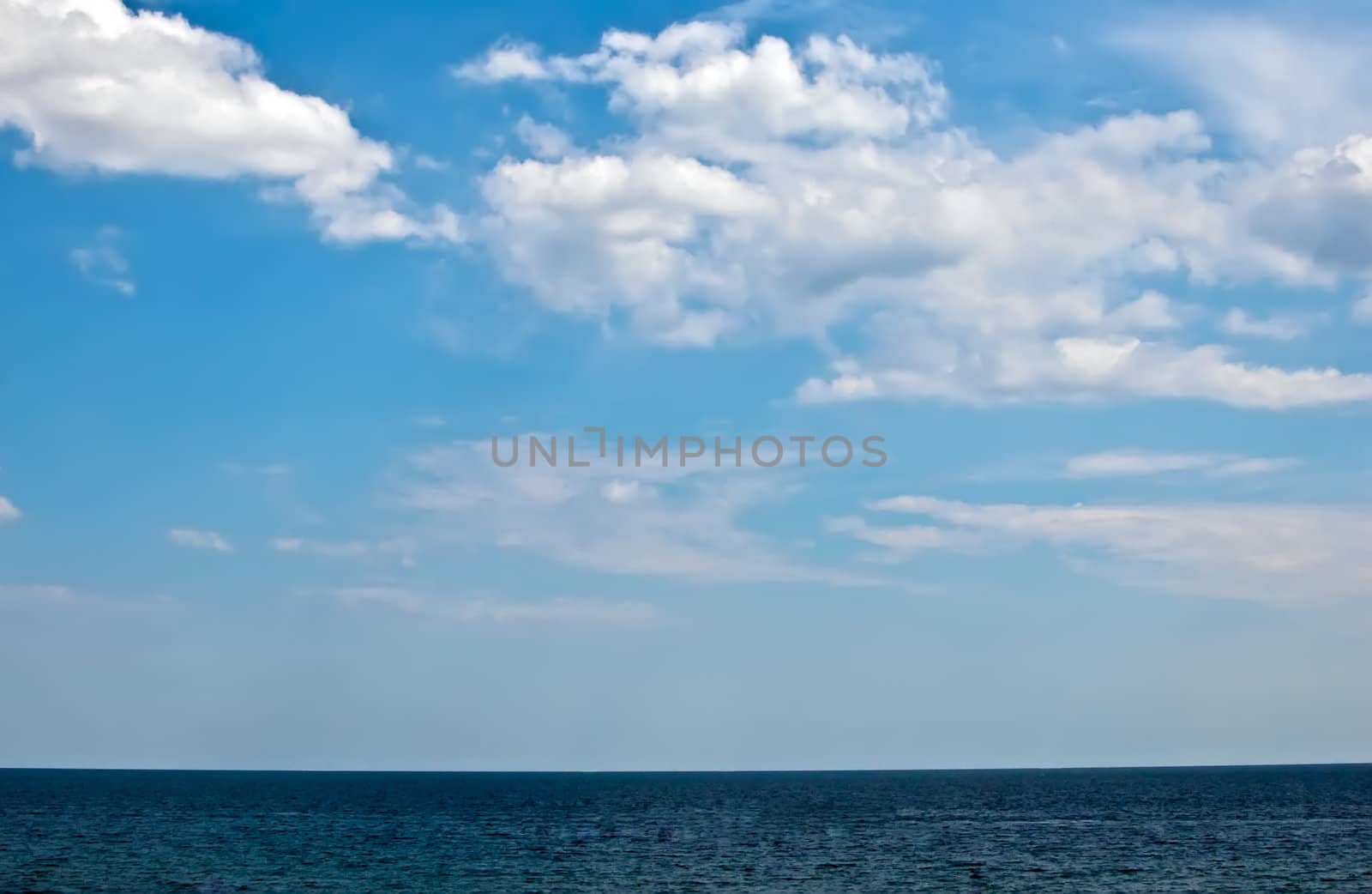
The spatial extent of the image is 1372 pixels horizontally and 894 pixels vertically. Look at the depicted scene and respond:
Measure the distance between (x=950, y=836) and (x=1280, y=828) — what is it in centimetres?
3378

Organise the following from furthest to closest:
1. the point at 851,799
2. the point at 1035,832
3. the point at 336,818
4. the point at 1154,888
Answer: the point at 851,799
the point at 336,818
the point at 1035,832
the point at 1154,888

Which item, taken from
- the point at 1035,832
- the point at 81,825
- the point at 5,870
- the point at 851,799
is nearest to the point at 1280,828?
the point at 1035,832

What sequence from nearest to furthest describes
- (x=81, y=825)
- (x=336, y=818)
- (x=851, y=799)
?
(x=81, y=825), (x=336, y=818), (x=851, y=799)

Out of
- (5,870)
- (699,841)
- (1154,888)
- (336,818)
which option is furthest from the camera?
(336,818)

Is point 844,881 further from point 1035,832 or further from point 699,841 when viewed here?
point 1035,832

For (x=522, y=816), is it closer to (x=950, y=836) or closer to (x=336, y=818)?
(x=336, y=818)

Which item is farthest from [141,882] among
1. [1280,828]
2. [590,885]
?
[1280,828]

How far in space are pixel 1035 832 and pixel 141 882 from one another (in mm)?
75495

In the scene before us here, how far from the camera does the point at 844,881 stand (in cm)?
6912

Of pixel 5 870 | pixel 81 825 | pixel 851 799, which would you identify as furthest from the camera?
pixel 851 799

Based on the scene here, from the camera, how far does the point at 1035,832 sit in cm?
10856

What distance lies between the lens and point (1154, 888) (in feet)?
217

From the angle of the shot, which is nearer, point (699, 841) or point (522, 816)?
point (699, 841)

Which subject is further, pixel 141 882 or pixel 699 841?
pixel 699 841
